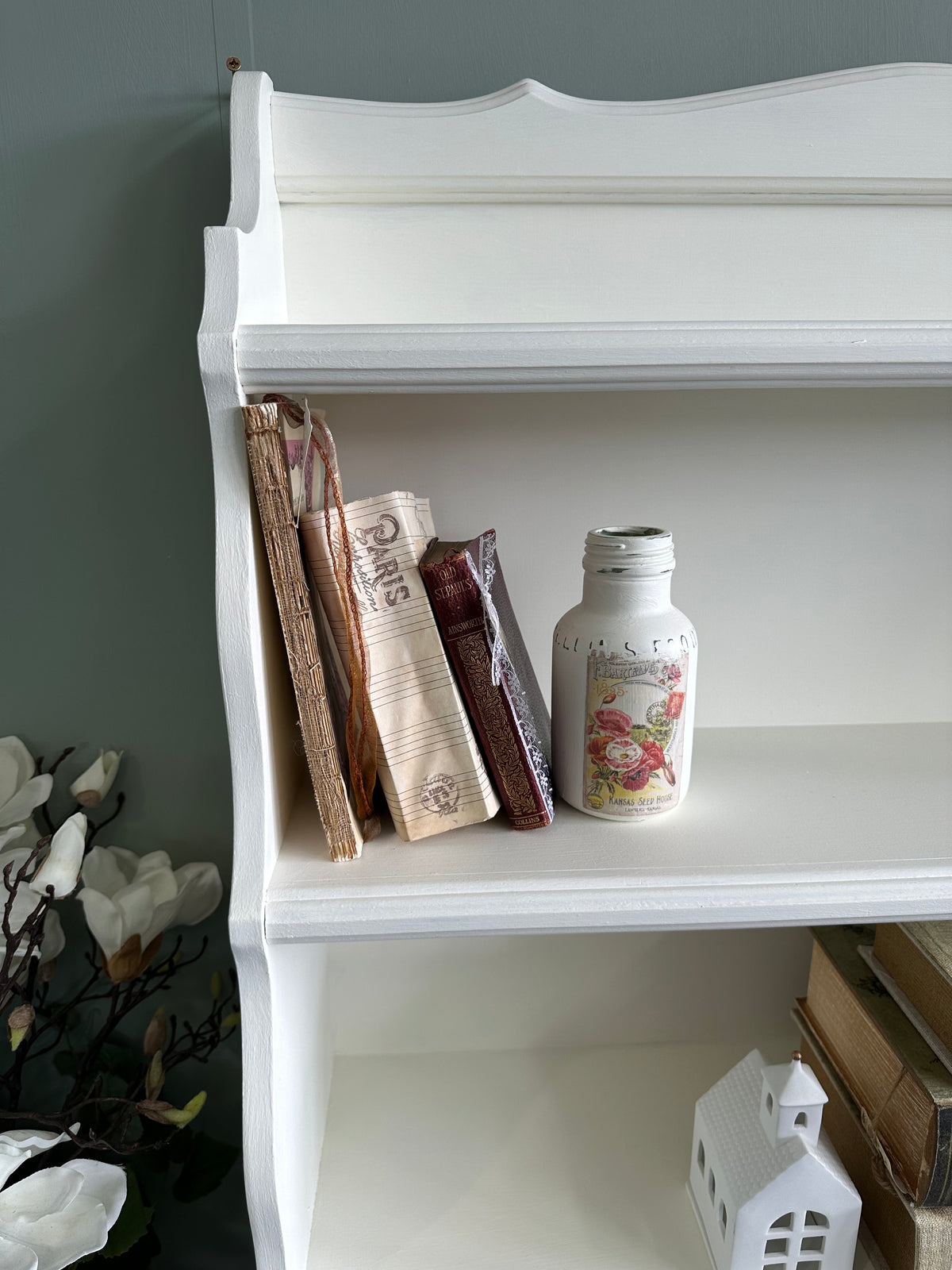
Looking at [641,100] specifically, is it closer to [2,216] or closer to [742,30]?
[742,30]

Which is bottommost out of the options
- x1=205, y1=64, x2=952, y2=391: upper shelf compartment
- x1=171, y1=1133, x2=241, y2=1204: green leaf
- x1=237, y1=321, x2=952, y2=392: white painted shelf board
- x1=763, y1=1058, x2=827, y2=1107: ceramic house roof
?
x1=171, y1=1133, x2=241, y2=1204: green leaf

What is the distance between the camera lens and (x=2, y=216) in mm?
740

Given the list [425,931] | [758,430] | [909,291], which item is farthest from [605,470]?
[425,931]

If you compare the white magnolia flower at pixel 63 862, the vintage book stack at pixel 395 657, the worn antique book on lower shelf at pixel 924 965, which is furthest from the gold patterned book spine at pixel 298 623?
the worn antique book on lower shelf at pixel 924 965

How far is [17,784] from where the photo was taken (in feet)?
2.63

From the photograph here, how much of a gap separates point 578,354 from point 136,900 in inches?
22.5

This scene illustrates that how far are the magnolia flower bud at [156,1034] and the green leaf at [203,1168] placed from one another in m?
0.10

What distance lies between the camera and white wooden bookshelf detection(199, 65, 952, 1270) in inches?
21.8

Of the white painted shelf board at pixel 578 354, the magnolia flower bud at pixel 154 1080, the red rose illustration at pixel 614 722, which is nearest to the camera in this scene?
the white painted shelf board at pixel 578 354

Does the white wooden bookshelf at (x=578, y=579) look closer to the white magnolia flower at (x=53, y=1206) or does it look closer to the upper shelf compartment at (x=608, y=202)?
the upper shelf compartment at (x=608, y=202)

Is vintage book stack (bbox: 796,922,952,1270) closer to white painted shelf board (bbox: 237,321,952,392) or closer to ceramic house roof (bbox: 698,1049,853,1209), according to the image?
ceramic house roof (bbox: 698,1049,853,1209)

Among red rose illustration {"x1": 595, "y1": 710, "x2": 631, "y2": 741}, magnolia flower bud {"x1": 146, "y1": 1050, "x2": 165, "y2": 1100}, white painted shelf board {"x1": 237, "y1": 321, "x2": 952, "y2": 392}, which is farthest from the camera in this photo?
magnolia flower bud {"x1": 146, "y1": 1050, "x2": 165, "y2": 1100}

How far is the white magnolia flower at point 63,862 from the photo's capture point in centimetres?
69

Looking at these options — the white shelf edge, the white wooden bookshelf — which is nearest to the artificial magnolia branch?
the white wooden bookshelf
